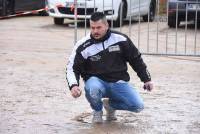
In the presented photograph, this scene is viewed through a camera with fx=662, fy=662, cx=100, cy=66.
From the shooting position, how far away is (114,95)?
271 inches

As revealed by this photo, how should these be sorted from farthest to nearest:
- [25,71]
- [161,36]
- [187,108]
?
[161,36] < [25,71] < [187,108]

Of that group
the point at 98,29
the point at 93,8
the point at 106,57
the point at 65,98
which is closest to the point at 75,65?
the point at 106,57

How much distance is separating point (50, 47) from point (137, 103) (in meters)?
6.37

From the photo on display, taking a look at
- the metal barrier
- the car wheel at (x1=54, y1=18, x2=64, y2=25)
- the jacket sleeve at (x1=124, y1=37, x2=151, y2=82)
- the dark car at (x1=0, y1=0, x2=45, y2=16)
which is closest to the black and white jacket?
the jacket sleeve at (x1=124, y1=37, x2=151, y2=82)

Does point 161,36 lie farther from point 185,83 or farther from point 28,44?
point 185,83

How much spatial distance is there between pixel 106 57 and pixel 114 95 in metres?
0.42

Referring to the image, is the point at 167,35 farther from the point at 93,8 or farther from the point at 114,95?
the point at 114,95

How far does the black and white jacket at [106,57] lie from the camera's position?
22.2 ft

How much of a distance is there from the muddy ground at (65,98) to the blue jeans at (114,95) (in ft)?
0.63

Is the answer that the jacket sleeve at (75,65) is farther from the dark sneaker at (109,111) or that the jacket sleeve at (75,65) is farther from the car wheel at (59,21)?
the car wheel at (59,21)

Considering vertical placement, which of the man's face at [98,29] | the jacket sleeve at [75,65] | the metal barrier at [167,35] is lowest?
the metal barrier at [167,35]

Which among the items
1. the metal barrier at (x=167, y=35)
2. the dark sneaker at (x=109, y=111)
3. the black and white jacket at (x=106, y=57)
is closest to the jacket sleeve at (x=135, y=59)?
the black and white jacket at (x=106, y=57)

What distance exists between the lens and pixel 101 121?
693 centimetres

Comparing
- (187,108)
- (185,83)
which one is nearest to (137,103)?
(187,108)
